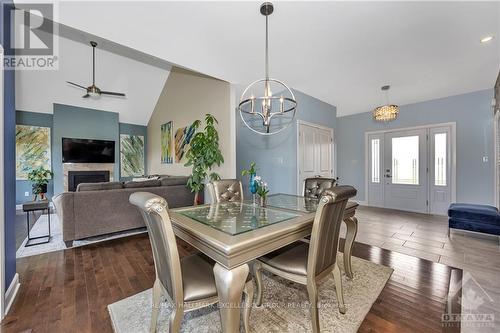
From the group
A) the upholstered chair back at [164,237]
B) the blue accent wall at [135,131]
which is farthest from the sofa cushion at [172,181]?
the blue accent wall at [135,131]

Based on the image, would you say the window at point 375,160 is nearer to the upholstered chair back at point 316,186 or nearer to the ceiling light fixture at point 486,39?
the ceiling light fixture at point 486,39

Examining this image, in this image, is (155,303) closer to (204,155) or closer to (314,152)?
(204,155)

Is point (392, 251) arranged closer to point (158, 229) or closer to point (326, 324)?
point (326, 324)

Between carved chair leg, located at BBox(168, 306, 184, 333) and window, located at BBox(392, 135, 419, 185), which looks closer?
carved chair leg, located at BBox(168, 306, 184, 333)

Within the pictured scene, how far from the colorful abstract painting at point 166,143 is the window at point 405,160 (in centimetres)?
609

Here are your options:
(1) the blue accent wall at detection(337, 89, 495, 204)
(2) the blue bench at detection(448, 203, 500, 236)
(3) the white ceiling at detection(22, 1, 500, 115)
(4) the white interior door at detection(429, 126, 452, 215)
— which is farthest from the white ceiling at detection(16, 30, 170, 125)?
(2) the blue bench at detection(448, 203, 500, 236)

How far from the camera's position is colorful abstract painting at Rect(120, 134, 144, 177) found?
23.0 feet

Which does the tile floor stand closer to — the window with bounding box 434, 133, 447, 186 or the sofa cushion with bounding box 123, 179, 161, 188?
the window with bounding box 434, 133, 447, 186

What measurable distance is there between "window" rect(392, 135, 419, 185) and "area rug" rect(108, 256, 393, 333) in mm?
3941

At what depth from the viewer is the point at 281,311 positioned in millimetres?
1691

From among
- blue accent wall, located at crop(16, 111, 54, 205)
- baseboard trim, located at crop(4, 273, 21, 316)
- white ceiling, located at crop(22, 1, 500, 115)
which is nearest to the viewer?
baseboard trim, located at crop(4, 273, 21, 316)

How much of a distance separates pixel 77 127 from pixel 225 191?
5.94 m

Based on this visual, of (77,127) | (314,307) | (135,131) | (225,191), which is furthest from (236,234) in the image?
(135,131)

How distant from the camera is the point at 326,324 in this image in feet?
5.06
